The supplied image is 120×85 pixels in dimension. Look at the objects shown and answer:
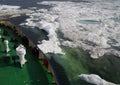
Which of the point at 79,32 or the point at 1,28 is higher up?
the point at 1,28

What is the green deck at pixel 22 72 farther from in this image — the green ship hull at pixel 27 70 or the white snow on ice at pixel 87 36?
the white snow on ice at pixel 87 36

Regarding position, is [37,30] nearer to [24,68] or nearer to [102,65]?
[102,65]

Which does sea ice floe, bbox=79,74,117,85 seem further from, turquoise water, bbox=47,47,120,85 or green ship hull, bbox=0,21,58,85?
green ship hull, bbox=0,21,58,85

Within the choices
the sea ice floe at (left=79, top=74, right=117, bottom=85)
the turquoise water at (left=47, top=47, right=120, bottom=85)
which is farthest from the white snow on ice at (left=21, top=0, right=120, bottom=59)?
the sea ice floe at (left=79, top=74, right=117, bottom=85)

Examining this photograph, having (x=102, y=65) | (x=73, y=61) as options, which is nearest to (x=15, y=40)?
(x=73, y=61)

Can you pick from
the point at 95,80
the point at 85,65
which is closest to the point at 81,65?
the point at 85,65

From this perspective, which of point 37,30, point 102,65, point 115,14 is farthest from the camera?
point 115,14

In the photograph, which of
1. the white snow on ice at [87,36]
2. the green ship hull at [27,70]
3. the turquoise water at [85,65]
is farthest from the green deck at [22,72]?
the white snow on ice at [87,36]
